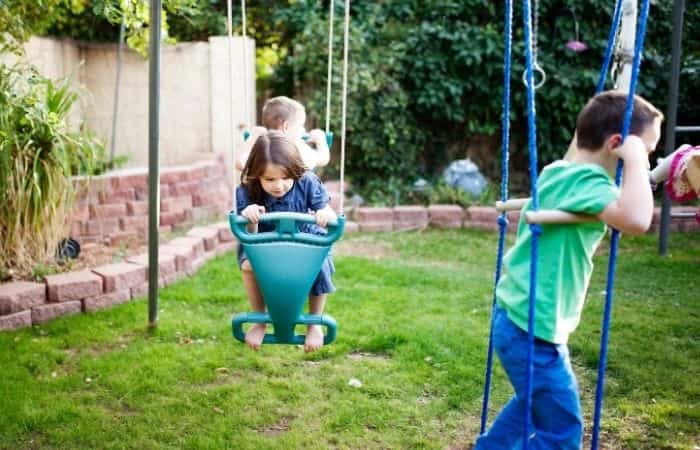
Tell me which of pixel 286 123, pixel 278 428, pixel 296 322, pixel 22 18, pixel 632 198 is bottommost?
pixel 278 428

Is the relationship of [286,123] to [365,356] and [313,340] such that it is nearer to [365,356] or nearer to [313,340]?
[313,340]

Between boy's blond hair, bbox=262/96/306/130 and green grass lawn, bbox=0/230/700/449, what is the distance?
1.28m

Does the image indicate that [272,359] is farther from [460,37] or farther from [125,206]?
[460,37]

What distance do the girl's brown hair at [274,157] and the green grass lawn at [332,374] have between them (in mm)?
1118

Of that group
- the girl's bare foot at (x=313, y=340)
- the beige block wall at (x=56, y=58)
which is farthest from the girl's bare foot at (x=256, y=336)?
the beige block wall at (x=56, y=58)

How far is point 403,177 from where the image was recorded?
842 cm

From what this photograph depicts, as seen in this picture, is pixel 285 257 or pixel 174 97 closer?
pixel 285 257

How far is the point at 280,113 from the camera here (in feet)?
12.8

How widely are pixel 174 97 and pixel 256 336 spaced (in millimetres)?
5293

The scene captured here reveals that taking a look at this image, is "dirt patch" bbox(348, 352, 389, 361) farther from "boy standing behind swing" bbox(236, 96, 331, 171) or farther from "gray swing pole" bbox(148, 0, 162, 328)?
"gray swing pole" bbox(148, 0, 162, 328)

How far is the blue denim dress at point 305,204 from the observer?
11.1 ft

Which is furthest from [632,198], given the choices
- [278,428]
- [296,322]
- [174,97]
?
[174,97]

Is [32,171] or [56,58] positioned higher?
[56,58]

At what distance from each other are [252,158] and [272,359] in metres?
1.39
